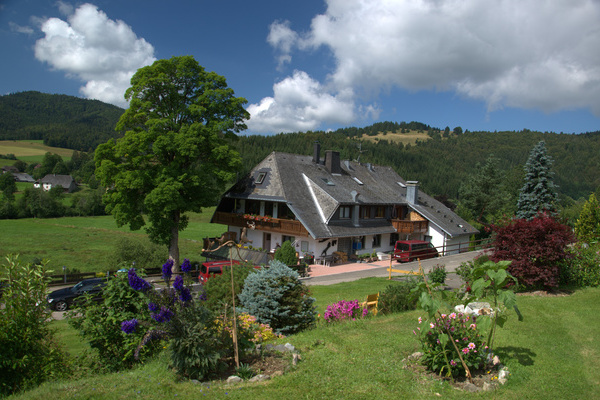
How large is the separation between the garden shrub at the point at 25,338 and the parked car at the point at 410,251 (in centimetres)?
2441

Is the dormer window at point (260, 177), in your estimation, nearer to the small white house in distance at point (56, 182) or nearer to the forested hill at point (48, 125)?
the small white house in distance at point (56, 182)

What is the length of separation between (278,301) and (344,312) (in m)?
1.99

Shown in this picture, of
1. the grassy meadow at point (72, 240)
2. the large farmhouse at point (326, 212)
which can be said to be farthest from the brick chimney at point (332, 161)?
the grassy meadow at point (72, 240)

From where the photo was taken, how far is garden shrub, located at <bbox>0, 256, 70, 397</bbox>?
246 inches

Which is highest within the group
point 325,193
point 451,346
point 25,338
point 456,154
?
point 456,154

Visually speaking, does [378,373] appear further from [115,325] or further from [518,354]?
[115,325]

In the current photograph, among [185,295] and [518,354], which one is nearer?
[185,295]

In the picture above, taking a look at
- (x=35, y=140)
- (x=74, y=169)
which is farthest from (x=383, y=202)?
(x=35, y=140)

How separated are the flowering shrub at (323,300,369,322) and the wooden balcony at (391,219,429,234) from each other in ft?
74.4

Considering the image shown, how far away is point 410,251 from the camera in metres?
28.4

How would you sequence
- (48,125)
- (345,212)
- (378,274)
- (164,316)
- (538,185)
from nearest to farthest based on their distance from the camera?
(164,316) < (378,274) < (345,212) < (538,185) < (48,125)

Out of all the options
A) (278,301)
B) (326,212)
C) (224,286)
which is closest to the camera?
(278,301)

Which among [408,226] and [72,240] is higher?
[408,226]

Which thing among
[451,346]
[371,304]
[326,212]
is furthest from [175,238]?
[451,346]
